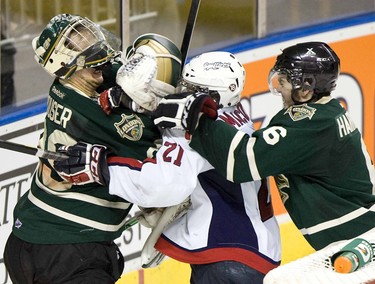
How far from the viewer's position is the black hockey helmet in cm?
357

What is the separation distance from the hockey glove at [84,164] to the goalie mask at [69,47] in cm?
24

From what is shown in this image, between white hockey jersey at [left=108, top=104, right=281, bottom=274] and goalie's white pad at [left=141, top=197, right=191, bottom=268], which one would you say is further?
goalie's white pad at [left=141, top=197, right=191, bottom=268]

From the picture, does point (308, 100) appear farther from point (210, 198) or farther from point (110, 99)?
point (110, 99)

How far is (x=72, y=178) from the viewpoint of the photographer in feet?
11.8

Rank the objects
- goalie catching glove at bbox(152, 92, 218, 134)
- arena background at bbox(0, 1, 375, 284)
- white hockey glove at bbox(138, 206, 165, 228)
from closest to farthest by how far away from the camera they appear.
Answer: goalie catching glove at bbox(152, 92, 218, 134) < white hockey glove at bbox(138, 206, 165, 228) < arena background at bbox(0, 1, 375, 284)

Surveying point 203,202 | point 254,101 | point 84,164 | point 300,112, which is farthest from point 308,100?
point 254,101

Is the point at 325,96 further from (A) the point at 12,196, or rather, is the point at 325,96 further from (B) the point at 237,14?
(B) the point at 237,14

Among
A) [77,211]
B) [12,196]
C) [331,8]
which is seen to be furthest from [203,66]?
[331,8]

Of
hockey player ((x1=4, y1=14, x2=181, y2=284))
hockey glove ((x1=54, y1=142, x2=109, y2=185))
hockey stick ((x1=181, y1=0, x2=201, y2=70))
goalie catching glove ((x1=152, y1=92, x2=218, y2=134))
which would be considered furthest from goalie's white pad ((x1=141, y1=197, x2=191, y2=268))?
hockey stick ((x1=181, y1=0, x2=201, y2=70))

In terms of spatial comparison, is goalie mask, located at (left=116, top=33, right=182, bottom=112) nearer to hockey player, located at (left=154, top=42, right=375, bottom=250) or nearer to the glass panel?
hockey player, located at (left=154, top=42, right=375, bottom=250)

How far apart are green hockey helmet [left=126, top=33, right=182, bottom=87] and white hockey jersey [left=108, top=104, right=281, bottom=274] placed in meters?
0.17

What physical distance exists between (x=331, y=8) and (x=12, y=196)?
1899 mm

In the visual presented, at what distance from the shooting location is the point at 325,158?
3514mm

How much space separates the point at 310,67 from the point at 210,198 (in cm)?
47
